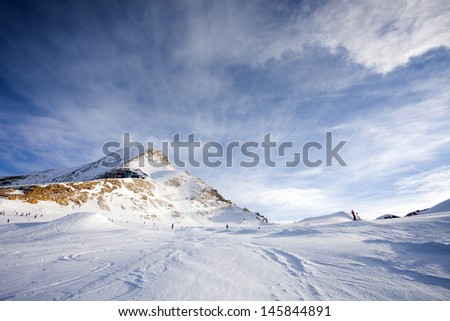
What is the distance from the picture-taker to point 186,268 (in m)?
5.80

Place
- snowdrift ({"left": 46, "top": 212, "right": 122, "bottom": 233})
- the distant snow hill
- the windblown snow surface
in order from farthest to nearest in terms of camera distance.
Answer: the distant snow hill → snowdrift ({"left": 46, "top": 212, "right": 122, "bottom": 233}) → the windblown snow surface

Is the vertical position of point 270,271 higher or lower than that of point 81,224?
lower

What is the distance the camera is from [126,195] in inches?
2473

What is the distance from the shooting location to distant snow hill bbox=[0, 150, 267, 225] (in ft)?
141

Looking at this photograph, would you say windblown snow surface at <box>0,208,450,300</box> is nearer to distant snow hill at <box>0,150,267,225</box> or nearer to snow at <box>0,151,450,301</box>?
snow at <box>0,151,450,301</box>

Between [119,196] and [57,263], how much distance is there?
194 ft

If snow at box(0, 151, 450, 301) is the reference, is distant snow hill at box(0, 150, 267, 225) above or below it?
above

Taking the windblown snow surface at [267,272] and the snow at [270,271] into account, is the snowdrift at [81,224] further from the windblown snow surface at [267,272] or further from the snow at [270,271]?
the windblown snow surface at [267,272]

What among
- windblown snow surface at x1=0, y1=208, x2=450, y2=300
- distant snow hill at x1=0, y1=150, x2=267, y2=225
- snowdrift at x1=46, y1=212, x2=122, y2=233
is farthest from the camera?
distant snow hill at x1=0, y1=150, x2=267, y2=225

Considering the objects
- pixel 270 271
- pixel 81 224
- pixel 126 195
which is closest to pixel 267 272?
pixel 270 271

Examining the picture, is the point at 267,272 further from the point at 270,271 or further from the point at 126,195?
the point at 126,195

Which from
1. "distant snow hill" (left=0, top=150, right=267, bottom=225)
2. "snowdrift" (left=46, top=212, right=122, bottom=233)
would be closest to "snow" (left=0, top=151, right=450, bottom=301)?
"snowdrift" (left=46, top=212, right=122, bottom=233)
